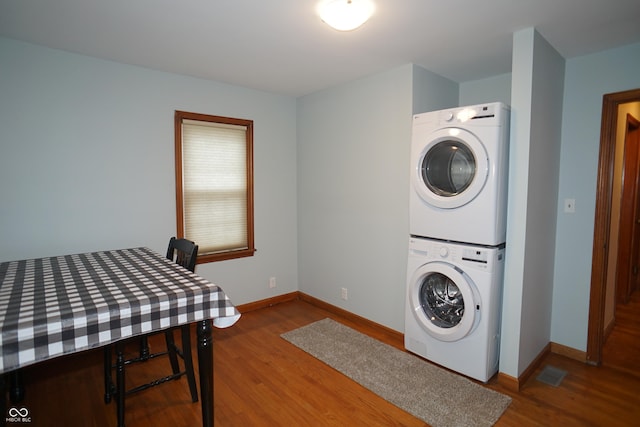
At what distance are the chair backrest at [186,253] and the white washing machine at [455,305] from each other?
1527 millimetres

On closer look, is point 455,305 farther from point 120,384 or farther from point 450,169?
point 120,384

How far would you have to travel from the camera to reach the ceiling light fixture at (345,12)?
1.73 m

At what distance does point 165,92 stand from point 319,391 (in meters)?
2.67

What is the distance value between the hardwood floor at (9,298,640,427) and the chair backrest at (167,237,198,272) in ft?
2.67

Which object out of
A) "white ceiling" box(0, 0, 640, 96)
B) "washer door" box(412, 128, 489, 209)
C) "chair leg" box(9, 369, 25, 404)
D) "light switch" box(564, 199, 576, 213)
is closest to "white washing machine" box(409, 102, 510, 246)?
"washer door" box(412, 128, 489, 209)

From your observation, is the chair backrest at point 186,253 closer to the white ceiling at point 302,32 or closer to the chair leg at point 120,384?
the chair leg at point 120,384

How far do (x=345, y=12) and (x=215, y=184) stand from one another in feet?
6.73

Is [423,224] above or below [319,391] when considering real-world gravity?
above

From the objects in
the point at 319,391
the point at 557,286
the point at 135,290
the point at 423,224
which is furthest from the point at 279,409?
the point at 557,286

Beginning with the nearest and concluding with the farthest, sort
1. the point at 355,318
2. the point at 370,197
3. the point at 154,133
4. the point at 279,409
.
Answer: the point at 279,409 → the point at 154,133 → the point at 370,197 → the point at 355,318

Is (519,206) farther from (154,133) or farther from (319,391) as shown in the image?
(154,133)

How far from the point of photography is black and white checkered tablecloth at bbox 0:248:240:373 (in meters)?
1.20

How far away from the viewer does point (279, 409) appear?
6.66ft

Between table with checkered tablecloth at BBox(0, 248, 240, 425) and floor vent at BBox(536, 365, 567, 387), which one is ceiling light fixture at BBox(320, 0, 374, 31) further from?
floor vent at BBox(536, 365, 567, 387)
